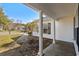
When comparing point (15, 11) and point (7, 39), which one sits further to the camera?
point (15, 11)

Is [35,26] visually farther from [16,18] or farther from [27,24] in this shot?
[16,18]

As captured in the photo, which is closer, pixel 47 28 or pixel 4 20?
pixel 47 28

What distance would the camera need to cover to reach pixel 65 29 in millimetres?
14781

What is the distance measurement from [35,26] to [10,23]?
3.52 meters

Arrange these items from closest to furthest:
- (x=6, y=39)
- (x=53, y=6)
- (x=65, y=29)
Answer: (x=53, y=6) < (x=65, y=29) < (x=6, y=39)

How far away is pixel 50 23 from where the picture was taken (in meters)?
18.2

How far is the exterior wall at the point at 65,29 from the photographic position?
1405 cm

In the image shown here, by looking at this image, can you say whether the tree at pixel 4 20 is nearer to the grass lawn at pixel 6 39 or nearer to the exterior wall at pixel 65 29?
the grass lawn at pixel 6 39

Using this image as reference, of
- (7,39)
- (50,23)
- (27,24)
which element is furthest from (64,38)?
(27,24)

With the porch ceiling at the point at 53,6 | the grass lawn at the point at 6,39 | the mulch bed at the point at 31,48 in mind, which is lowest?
the mulch bed at the point at 31,48

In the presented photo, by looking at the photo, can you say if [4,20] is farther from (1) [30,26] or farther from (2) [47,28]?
(2) [47,28]

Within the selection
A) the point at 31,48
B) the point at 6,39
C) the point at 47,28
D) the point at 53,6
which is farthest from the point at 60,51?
the point at 6,39

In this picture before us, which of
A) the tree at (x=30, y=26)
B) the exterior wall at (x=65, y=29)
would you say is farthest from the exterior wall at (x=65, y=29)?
the tree at (x=30, y=26)

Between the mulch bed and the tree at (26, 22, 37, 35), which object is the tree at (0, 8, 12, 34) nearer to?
the tree at (26, 22, 37, 35)
